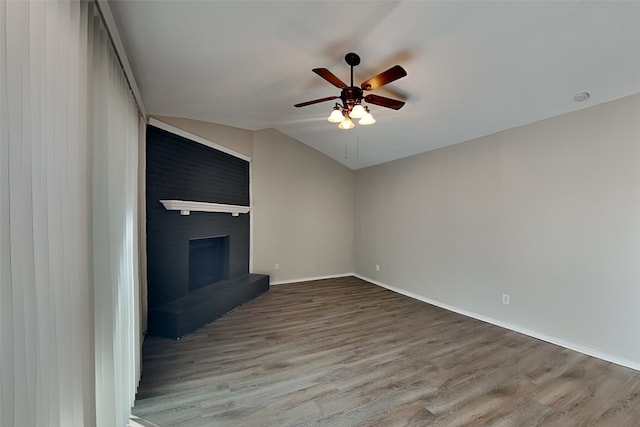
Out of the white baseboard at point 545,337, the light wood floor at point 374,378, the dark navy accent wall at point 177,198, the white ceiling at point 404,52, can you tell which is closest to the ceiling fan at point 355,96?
the white ceiling at point 404,52

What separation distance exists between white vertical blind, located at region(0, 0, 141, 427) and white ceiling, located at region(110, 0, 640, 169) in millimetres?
642

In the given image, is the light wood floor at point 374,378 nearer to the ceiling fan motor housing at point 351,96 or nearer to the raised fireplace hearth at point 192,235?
the raised fireplace hearth at point 192,235

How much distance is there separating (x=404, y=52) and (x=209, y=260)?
395 cm

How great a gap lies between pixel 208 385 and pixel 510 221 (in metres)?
3.78

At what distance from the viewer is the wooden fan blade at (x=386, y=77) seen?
86.6 inches

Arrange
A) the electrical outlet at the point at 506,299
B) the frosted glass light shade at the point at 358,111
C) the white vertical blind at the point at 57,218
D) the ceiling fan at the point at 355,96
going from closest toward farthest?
the white vertical blind at the point at 57,218
the ceiling fan at the point at 355,96
the frosted glass light shade at the point at 358,111
the electrical outlet at the point at 506,299

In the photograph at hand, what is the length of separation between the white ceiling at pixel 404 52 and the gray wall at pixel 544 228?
0.40 meters

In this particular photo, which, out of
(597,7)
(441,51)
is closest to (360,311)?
(441,51)

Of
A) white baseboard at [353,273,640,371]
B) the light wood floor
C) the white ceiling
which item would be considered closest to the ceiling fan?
the white ceiling

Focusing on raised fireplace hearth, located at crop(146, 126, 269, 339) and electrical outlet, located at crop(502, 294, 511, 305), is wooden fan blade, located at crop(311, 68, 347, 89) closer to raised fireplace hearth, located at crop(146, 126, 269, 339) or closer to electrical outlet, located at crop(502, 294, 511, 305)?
raised fireplace hearth, located at crop(146, 126, 269, 339)

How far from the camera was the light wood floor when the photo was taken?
6.41 ft

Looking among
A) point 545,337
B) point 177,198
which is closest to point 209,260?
point 177,198

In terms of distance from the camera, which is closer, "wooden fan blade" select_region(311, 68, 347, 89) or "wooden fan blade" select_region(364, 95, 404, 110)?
"wooden fan blade" select_region(311, 68, 347, 89)

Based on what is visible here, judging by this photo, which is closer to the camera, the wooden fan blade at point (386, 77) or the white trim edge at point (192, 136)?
the wooden fan blade at point (386, 77)
